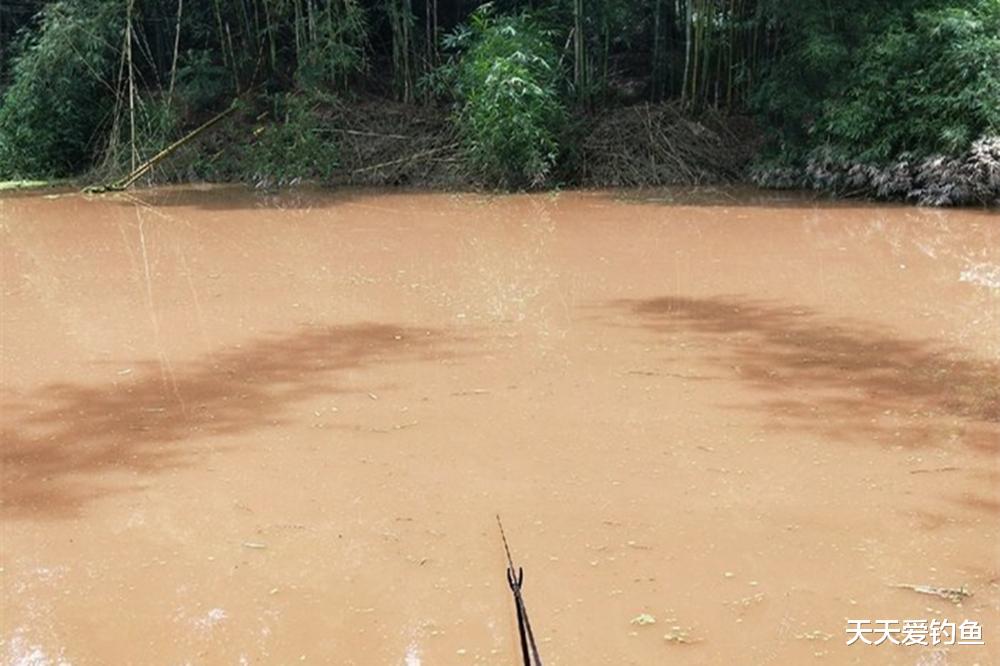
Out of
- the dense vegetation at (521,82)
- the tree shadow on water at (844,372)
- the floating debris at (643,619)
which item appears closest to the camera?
the floating debris at (643,619)

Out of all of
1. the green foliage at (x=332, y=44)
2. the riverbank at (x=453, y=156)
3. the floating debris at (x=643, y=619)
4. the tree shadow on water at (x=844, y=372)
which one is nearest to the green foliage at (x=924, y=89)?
the riverbank at (x=453, y=156)

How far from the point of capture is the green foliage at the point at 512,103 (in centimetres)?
1012

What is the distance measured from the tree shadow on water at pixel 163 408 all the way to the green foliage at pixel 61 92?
8.48 meters

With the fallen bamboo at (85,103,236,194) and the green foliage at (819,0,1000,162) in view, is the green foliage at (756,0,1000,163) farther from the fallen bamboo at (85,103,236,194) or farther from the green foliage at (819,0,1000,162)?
the fallen bamboo at (85,103,236,194)

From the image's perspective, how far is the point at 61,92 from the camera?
12.3m

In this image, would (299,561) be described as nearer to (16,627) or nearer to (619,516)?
(16,627)

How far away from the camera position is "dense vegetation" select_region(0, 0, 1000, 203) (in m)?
9.15

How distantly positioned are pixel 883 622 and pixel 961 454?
3.77 feet

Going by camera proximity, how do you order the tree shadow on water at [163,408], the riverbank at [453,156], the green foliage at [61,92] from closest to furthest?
the tree shadow on water at [163,408]
the riverbank at [453,156]
the green foliage at [61,92]

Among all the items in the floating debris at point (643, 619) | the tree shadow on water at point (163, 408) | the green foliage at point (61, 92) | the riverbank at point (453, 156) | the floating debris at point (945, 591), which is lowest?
the floating debris at point (643, 619)

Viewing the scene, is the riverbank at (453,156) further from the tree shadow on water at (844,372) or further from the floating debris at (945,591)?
the floating debris at (945,591)

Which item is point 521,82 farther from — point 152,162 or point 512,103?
point 152,162

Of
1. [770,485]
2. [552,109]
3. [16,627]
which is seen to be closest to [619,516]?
[770,485]

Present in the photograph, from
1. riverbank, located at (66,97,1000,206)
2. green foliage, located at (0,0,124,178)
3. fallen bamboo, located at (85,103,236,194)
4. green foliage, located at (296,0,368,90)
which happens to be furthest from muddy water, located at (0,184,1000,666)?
green foliage, located at (0,0,124,178)
